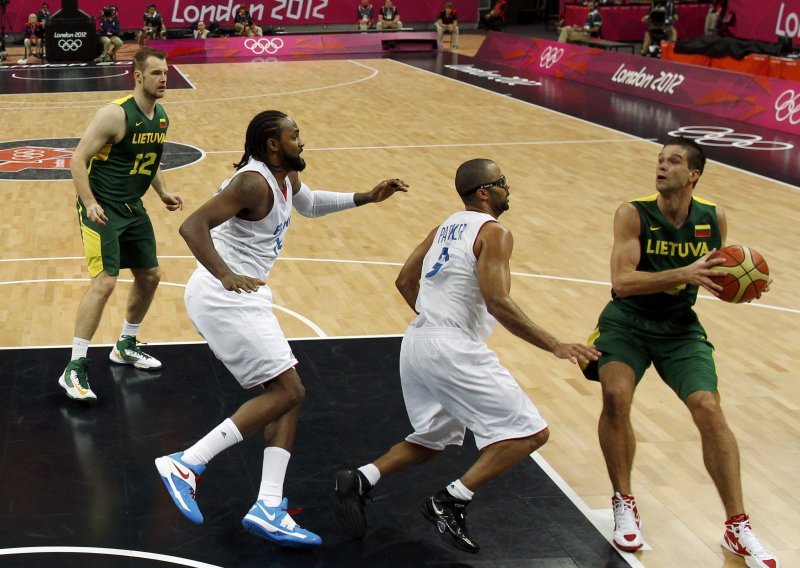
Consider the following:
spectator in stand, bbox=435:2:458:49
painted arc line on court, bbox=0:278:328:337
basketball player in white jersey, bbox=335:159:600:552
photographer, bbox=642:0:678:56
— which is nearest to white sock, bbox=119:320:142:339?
painted arc line on court, bbox=0:278:328:337

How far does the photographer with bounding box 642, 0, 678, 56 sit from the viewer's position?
26609mm

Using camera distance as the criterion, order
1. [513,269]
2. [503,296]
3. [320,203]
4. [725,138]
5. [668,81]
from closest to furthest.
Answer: [503,296], [320,203], [513,269], [725,138], [668,81]

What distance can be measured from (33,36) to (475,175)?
27.9 meters

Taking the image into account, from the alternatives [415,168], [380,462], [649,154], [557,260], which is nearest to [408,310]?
[557,260]

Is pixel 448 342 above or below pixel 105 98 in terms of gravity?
above

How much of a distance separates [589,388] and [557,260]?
3072 millimetres

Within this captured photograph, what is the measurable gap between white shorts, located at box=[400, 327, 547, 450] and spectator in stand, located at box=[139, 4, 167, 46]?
1098 inches

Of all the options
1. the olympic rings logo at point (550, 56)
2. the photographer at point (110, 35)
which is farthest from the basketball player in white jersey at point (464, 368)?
the photographer at point (110, 35)

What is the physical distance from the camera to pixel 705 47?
2277 cm

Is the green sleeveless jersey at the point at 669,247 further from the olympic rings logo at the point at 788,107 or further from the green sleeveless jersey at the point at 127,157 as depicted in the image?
the olympic rings logo at the point at 788,107

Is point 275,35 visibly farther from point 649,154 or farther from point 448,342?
point 448,342

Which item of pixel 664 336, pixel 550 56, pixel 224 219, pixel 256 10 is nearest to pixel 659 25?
pixel 550 56

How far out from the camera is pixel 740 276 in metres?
4.91

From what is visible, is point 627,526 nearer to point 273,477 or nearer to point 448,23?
point 273,477
